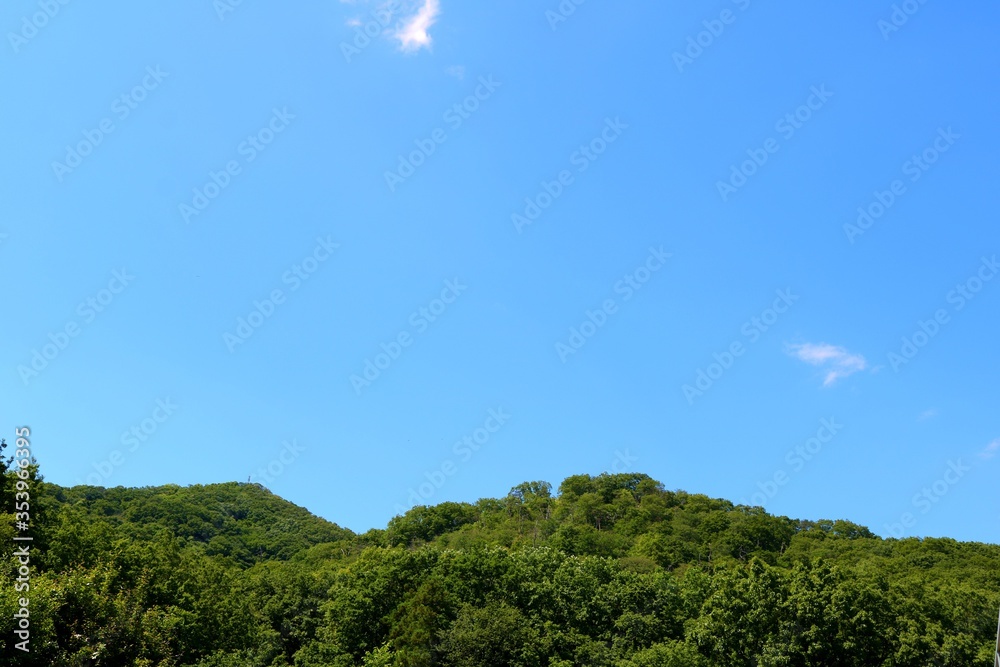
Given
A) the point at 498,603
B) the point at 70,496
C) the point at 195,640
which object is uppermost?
the point at 70,496

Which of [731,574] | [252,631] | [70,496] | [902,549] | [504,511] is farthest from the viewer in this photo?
[504,511]

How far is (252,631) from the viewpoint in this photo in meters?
45.9

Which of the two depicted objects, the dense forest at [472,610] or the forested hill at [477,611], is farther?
the forested hill at [477,611]

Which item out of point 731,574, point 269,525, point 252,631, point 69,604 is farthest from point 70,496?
point 731,574

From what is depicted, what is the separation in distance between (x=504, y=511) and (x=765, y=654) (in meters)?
77.0

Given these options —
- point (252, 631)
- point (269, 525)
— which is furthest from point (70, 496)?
point (252, 631)

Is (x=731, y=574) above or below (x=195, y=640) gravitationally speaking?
above

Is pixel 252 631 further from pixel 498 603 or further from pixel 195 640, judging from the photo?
pixel 498 603

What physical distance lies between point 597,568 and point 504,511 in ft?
207

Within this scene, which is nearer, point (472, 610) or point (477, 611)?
point (477, 611)

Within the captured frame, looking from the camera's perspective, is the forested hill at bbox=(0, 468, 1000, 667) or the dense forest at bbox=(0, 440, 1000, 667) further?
the forested hill at bbox=(0, 468, 1000, 667)

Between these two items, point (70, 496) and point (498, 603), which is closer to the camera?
point (498, 603)

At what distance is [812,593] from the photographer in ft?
125

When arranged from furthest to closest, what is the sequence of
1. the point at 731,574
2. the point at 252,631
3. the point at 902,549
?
the point at 902,549
the point at 252,631
the point at 731,574
